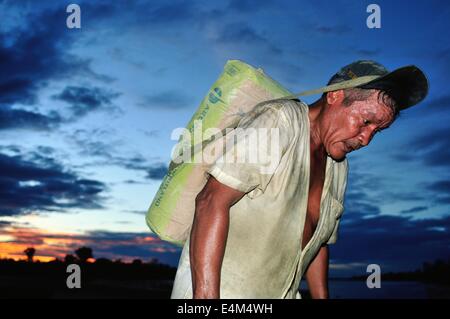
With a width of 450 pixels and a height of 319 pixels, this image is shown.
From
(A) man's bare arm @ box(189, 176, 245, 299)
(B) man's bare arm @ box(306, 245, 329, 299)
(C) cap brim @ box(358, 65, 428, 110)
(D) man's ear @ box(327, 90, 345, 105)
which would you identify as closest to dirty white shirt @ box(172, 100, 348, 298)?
(A) man's bare arm @ box(189, 176, 245, 299)

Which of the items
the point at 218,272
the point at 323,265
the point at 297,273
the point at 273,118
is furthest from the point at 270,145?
the point at 323,265

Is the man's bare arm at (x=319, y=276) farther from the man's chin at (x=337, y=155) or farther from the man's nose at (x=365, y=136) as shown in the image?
the man's nose at (x=365, y=136)

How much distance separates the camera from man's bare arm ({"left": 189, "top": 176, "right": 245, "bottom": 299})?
6.86ft

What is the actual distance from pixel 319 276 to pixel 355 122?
1.28 meters

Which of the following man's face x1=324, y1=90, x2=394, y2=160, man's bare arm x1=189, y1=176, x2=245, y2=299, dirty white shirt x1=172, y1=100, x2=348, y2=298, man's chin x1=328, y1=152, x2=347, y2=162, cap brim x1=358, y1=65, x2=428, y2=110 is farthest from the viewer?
man's chin x1=328, y1=152, x2=347, y2=162

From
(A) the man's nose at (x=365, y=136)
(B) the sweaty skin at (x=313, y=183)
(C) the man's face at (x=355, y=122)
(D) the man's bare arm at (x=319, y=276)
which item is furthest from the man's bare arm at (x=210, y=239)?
(D) the man's bare arm at (x=319, y=276)

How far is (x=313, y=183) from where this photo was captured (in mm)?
2861

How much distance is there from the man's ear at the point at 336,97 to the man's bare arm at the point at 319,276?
1.20 m

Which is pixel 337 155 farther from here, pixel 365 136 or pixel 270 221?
pixel 270 221

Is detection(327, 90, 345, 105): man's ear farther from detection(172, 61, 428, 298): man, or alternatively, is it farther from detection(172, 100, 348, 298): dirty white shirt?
detection(172, 100, 348, 298): dirty white shirt

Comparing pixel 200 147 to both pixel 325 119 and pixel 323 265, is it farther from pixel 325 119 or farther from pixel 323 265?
pixel 323 265

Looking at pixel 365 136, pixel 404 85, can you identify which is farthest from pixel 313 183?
pixel 404 85
